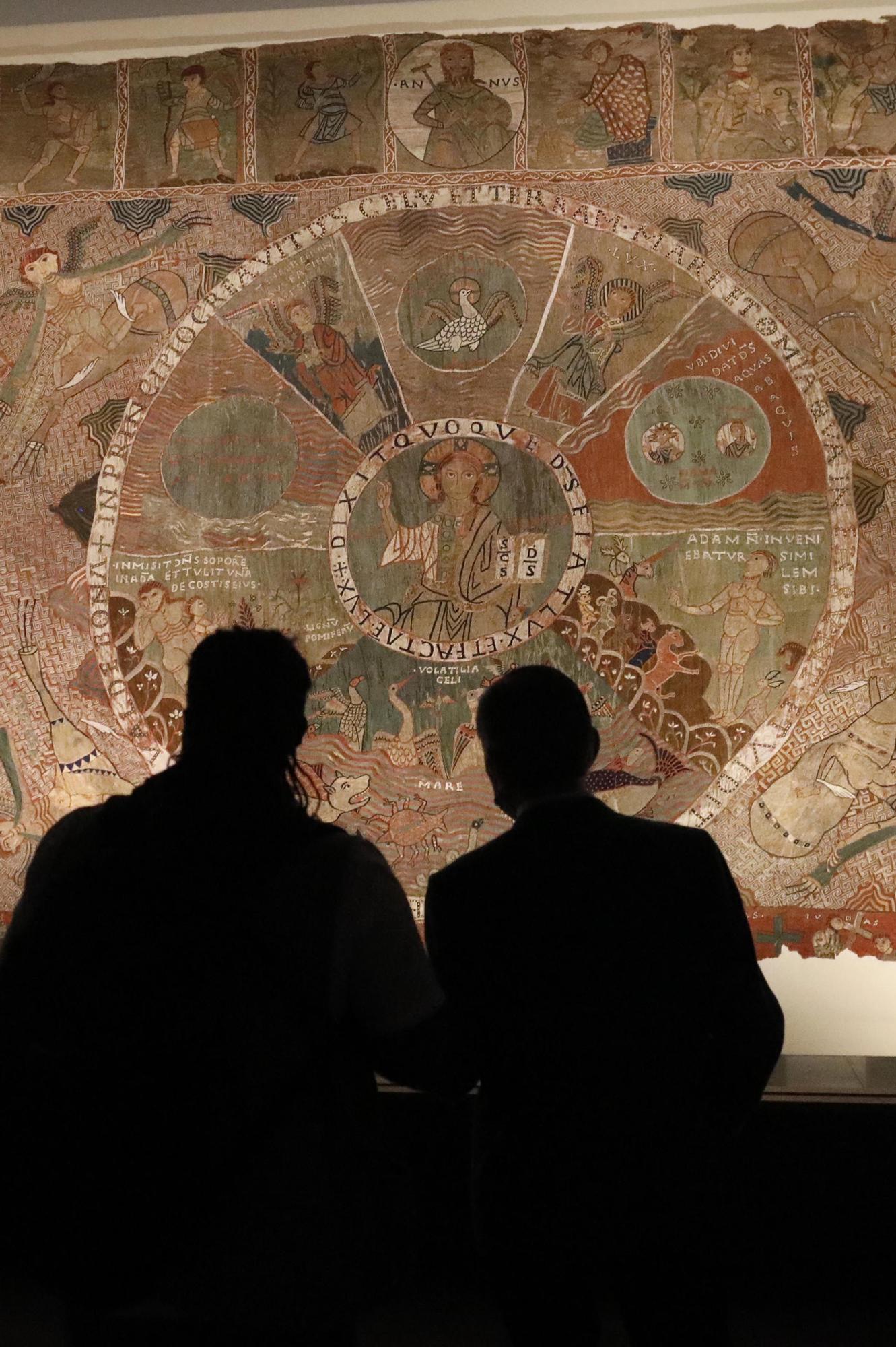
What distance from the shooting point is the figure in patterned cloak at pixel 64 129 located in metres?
5.54

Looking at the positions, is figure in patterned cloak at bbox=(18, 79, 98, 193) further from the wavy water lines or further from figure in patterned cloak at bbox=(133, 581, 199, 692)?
figure in patterned cloak at bbox=(133, 581, 199, 692)

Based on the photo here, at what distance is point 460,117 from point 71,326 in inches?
71.0

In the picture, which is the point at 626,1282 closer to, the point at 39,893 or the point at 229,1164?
the point at 229,1164

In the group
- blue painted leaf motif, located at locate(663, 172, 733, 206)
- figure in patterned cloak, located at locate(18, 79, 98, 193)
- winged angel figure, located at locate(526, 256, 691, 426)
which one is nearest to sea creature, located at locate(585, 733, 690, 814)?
winged angel figure, located at locate(526, 256, 691, 426)

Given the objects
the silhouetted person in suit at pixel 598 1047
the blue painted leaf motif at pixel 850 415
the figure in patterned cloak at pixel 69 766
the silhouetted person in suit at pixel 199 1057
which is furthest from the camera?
the figure in patterned cloak at pixel 69 766

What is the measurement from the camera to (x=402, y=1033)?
6.75 ft

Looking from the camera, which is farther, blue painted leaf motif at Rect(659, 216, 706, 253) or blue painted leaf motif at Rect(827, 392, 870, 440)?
blue painted leaf motif at Rect(659, 216, 706, 253)

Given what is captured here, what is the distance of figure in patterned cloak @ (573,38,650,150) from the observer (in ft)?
17.4

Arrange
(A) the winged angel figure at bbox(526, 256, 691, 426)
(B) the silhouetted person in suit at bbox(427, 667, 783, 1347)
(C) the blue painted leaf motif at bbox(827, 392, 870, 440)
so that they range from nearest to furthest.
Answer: (B) the silhouetted person in suit at bbox(427, 667, 783, 1347) < (C) the blue painted leaf motif at bbox(827, 392, 870, 440) < (A) the winged angel figure at bbox(526, 256, 691, 426)

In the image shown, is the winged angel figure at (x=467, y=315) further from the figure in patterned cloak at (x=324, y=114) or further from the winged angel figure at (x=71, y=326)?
the winged angel figure at (x=71, y=326)

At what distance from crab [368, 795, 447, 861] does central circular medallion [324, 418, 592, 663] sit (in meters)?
0.58

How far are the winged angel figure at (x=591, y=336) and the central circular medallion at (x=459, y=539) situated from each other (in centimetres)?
17

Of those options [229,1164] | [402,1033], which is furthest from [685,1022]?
[229,1164]

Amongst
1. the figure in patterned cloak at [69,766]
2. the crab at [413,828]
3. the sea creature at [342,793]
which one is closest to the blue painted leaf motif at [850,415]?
the crab at [413,828]
